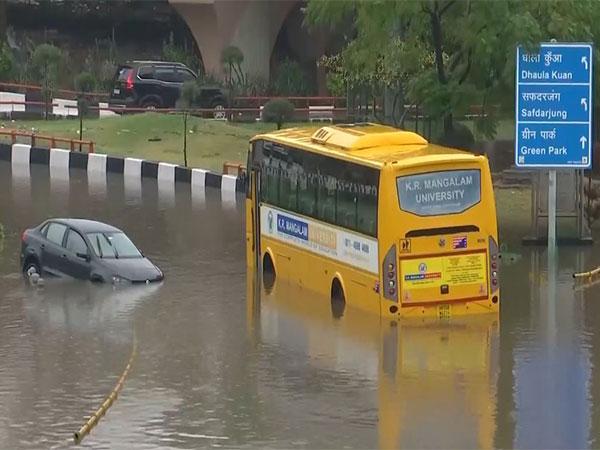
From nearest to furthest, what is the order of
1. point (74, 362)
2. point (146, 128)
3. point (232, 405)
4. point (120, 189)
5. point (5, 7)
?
point (232, 405) → point (74, 362) → point (120, 189) → point (146, 128) → point (5, 7)

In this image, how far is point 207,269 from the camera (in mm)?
26391

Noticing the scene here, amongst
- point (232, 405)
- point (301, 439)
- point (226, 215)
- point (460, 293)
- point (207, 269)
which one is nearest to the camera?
point (301, 439)

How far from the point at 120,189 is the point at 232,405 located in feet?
67.1

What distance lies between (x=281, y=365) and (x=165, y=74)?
1248 inches

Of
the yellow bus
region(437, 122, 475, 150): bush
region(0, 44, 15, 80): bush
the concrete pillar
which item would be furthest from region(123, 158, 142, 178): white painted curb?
the yellow bus

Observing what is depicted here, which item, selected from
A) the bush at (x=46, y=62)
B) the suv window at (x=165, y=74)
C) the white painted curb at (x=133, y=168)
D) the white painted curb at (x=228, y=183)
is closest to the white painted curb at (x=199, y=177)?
the white painted curb at (x=228, y=183)

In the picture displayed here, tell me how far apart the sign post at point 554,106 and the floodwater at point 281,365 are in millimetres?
1866

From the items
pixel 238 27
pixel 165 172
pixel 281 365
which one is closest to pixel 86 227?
pixel 281 365

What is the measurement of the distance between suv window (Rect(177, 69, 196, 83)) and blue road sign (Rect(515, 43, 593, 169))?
2431 centimetres

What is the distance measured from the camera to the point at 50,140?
41375 millimetres

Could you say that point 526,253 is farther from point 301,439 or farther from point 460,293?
point 301,439

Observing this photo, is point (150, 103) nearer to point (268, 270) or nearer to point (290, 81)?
point (290, 81)

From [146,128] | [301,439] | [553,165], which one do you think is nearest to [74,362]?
[301,439]

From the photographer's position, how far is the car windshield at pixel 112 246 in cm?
2475
